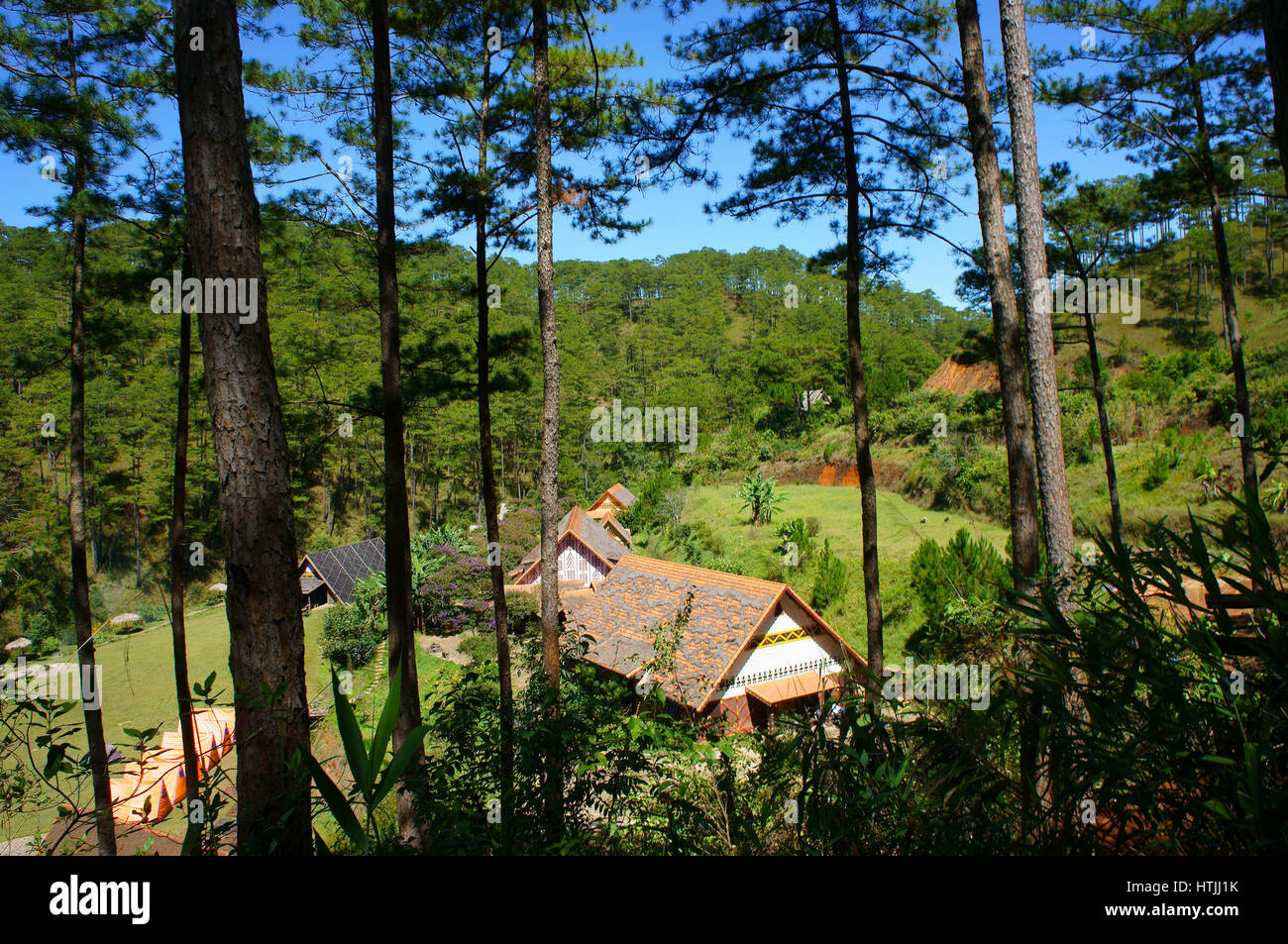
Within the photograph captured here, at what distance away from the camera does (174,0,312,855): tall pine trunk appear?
9.45 feet

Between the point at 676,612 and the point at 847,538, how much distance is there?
10229mm

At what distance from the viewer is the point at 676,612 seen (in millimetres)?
11609

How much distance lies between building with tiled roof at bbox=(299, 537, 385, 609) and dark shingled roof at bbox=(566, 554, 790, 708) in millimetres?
12506

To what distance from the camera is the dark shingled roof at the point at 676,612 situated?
1153 centimetres

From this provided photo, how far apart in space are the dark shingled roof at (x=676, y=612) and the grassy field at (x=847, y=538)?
332cm

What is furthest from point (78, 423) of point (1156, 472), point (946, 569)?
point (1156, 472)

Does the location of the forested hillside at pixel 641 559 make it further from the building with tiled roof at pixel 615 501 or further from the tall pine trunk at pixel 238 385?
the building with tiled roof at pixel 615 501

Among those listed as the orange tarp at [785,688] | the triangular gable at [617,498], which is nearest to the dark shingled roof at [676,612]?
the orange tarp at [785,688]

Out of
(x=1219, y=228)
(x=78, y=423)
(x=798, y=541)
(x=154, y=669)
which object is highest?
(x=1219, y=228)

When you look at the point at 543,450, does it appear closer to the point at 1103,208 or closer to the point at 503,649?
the point at 503,649

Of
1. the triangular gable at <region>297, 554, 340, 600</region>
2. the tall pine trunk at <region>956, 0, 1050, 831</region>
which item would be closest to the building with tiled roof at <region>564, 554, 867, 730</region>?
the tall pine trunk at <region>956, 0, 1050, 831</region>

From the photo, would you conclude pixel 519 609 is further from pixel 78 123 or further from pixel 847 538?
pixel 78 123

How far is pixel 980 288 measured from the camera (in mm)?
8938

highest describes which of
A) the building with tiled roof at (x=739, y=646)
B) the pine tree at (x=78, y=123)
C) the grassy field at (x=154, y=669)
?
the pine tree at (x=78, y=123)
